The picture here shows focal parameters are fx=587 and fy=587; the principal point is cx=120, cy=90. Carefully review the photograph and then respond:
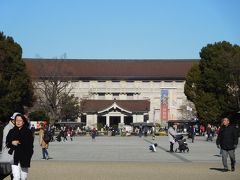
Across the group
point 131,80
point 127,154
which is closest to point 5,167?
point 127,154

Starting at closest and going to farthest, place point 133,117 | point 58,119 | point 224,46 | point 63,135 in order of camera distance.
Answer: point 63,135 → point 224,46 → point 58,119 → point 133,117

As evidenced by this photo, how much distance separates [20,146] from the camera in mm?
9828

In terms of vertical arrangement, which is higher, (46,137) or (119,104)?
(119,104)

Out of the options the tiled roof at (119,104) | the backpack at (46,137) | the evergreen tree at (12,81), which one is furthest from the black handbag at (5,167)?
the tiled roof at (119,104)

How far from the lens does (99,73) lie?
123m

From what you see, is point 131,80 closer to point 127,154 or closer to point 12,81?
point 12,81

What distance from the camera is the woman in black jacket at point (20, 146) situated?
9.80 metres

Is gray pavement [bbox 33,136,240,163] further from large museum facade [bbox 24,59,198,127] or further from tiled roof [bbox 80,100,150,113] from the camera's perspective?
large museum facade [bbox 24,59,198,127]

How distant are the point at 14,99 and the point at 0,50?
19.6 ft

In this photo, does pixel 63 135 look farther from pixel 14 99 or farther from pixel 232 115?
pixel 232 115

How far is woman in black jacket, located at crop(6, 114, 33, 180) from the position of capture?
9.80 metres

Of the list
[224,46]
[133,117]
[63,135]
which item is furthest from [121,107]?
[63,135]

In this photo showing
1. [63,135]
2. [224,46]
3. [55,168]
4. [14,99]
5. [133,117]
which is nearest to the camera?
[55,168]

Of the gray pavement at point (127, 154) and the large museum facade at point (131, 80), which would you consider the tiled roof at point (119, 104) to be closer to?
the large museum facade at point (131, 80)
